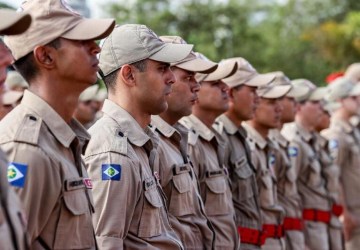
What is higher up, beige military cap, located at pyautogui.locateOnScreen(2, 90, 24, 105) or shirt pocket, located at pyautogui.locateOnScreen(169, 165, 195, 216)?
beige military cap, located at pyautogui.locateOnScreen(2, 90, 24, 105)

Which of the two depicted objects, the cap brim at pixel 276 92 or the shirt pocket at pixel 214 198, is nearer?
the shirt pocket at pixel 214 198

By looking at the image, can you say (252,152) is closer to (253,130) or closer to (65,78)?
(253,130)

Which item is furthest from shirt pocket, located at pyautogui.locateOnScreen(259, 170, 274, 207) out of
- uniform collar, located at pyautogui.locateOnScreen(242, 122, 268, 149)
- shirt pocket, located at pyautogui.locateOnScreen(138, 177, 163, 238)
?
shirt pocket, located at pyautogui.locateOnScreen(138, 177, 163, 238)

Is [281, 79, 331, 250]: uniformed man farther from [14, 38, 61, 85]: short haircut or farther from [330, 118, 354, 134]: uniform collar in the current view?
[14, 38, 61, 85]: short haircut

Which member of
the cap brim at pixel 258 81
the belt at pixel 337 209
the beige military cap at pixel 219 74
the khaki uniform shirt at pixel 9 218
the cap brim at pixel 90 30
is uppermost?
the cap brim at pixel 258 81

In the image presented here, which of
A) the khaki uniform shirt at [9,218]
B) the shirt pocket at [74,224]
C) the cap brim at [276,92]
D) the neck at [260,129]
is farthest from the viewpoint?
the cap brim at [276,92]

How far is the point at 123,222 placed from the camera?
4.52 metres

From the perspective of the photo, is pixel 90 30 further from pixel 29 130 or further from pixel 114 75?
pixel 114 75

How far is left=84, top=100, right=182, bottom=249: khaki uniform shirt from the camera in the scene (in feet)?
14.8

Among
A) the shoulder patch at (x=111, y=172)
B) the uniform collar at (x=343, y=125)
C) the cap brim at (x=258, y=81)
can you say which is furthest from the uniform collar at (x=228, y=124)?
the uniform collar at (x=343, y=125)

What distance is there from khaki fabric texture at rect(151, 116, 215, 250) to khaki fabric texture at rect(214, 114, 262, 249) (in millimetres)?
1390

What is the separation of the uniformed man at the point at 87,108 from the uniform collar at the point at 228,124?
3.84 metres

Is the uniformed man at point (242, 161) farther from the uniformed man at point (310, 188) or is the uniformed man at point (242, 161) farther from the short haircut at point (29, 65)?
the short haircut at point (29, 65)

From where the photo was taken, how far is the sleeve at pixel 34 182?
369cm
